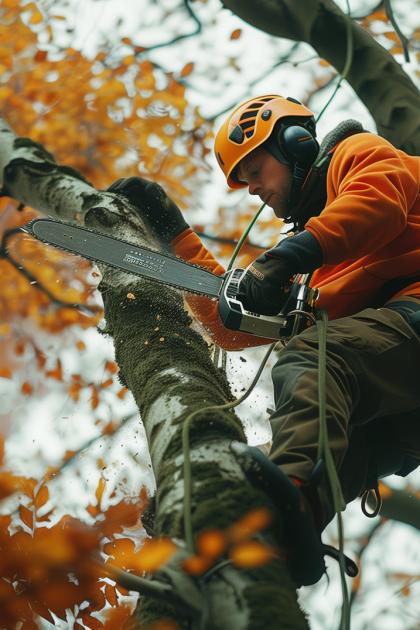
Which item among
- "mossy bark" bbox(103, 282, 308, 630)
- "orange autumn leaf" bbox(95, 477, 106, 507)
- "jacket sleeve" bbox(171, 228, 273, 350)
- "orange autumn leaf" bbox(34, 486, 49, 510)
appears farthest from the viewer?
"orange autumn leaf" bbox(95, 477, 106, 507)

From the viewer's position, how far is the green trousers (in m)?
1.90

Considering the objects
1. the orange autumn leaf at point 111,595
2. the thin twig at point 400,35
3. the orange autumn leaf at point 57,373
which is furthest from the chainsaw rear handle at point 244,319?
the orange autumn leaf at point 57,373

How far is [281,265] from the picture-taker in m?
2.23

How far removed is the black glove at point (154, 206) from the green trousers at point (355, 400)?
3.85 feet

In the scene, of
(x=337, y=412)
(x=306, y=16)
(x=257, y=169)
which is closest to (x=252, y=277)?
(x=337, y=412)

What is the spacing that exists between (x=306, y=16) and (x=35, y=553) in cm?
305

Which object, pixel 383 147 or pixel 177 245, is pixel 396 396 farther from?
pixel 177 245

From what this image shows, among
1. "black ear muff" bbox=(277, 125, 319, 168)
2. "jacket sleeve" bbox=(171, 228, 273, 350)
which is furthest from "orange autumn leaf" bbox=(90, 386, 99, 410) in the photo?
"black ear muff" bbox=(277, 125, 319, 168)

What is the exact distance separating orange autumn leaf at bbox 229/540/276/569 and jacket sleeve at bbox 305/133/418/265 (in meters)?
1.13

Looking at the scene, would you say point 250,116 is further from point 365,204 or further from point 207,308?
point 365,204

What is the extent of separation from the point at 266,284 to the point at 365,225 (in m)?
0.37

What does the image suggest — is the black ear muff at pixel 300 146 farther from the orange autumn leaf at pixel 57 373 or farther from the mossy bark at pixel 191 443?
the orange autumn leaf at pixel 57 373

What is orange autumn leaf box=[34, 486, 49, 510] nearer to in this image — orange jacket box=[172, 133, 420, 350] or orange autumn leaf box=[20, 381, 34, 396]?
orange jacket box=[172, 133, 420, 350]

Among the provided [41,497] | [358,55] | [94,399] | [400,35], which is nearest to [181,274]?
[41,497]
